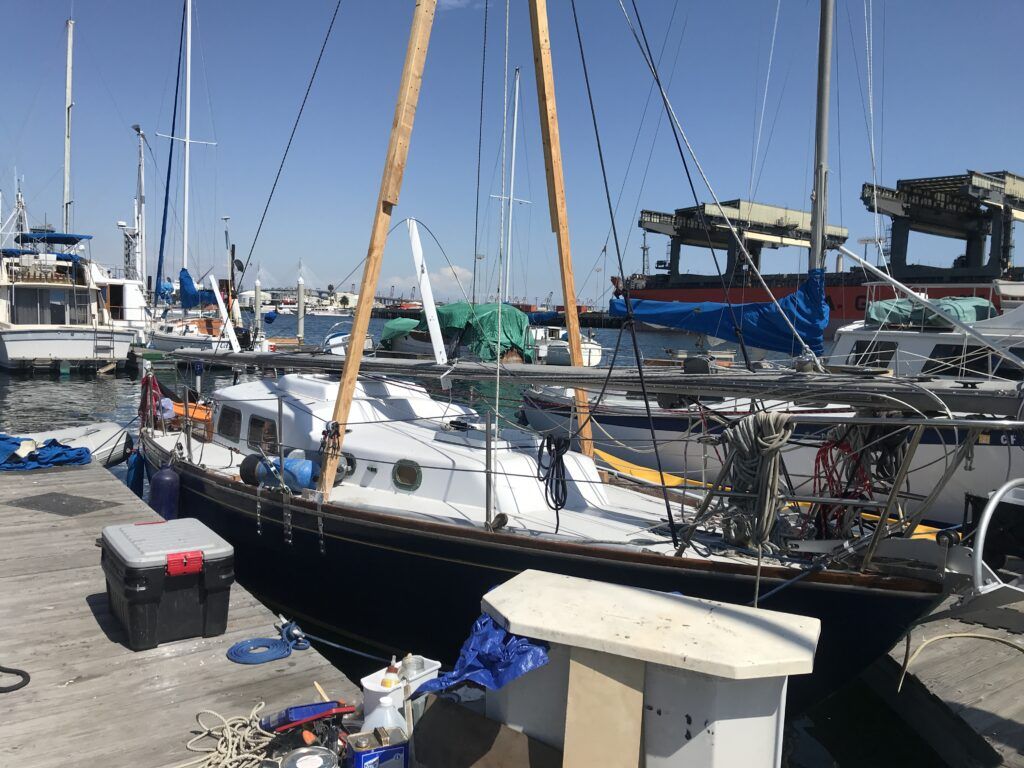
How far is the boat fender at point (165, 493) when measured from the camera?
8625 millimetres

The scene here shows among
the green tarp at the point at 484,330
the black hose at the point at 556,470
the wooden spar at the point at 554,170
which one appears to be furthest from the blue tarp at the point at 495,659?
the green tarp at the point at 484,330

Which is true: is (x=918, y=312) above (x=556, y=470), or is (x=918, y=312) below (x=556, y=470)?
above

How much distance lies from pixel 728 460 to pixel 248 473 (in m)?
4.88

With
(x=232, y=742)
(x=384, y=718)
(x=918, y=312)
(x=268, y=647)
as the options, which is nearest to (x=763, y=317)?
(x=918, y=312)

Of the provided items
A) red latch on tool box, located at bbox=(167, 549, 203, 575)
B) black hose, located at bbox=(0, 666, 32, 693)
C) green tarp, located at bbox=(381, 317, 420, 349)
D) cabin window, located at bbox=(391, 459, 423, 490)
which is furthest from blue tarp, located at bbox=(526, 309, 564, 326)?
black hose, located at bbox=(0, 666, 32, 693)

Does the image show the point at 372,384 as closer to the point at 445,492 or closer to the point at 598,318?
the point at 445,492

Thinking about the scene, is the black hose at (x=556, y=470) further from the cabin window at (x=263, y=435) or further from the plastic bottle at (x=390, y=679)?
the cabin window at (x=263, y=435)

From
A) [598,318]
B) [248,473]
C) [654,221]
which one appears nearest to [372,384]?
[248,473]

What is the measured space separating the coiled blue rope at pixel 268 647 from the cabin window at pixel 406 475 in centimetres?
195

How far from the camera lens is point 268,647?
17.0ft

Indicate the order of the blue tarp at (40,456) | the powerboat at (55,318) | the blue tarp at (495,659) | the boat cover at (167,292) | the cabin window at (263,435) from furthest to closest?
1. the boat cover at (167,292)
2. the powerboat at (55,318)
3. the blue tarp at (40,456)
4. the cabin window at (263,435)
5. the blue tarp at (495,659)

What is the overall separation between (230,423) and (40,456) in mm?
3865

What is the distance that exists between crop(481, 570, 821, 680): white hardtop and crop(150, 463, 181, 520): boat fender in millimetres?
6553

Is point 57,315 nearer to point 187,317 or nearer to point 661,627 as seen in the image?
point 187,317
